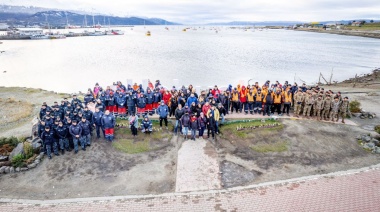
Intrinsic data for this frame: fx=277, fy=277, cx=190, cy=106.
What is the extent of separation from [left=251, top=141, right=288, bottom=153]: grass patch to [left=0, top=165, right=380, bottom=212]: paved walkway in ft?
9.06

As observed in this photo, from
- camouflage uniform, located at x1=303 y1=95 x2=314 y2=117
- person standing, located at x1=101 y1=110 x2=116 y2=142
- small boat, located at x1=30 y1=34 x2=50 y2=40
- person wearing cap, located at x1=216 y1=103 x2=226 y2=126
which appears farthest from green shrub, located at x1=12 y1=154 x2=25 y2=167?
small boat, located at x1=30 y1=34 x2=50 y2=40

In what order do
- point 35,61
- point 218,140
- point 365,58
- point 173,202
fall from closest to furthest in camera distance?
point 173,202, point 218,140, point 35,61, point 365,58

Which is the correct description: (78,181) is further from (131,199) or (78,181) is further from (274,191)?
(274,191)

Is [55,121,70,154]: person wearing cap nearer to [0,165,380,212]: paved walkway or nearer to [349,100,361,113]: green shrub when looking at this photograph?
[0,165,380,212]: paved walkway

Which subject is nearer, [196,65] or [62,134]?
[62,134]

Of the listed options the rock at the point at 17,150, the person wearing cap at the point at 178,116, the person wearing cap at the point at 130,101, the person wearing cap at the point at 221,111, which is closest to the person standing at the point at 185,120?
the person wearing cap at the point at 178,116

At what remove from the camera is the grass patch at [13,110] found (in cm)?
1892

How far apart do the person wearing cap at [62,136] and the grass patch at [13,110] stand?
8.19 m

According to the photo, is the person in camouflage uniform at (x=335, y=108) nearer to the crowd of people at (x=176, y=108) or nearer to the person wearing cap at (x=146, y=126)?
the crowd of people at (x=176, y=108)

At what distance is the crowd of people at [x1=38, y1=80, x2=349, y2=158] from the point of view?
12938 millimetres

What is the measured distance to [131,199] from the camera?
9609 mm

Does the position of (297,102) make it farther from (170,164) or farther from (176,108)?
(170,164)

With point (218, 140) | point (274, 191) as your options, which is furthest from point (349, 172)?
point (218, 140)

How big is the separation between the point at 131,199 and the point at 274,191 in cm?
505
